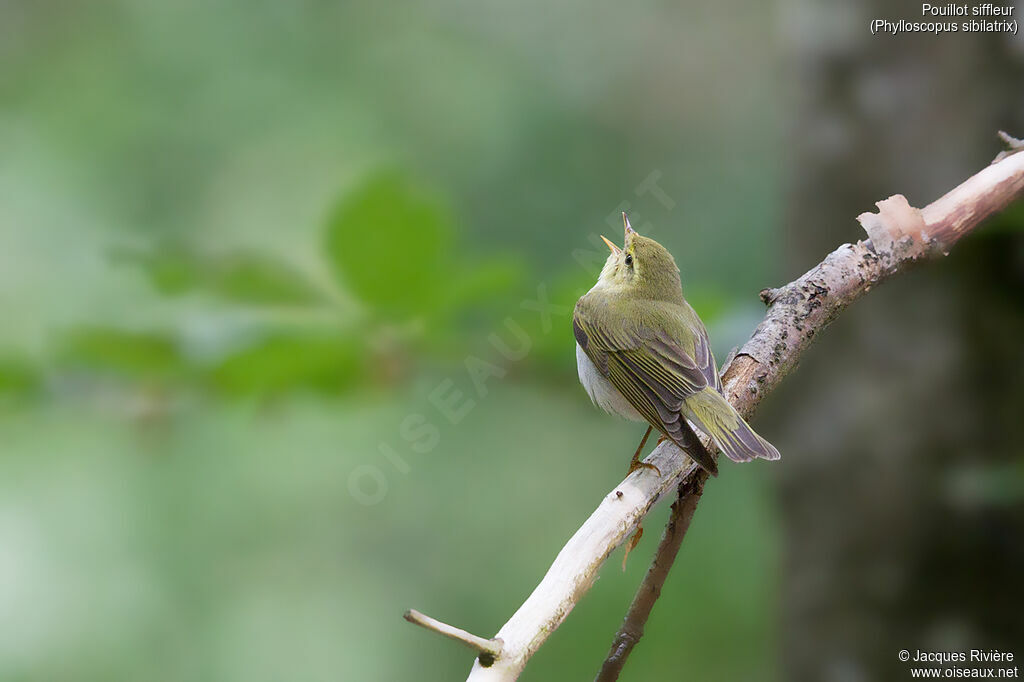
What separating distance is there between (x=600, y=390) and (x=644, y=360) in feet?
0.53

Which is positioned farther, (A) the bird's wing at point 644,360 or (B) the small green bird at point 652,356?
(A) the bird's wing at point 644,360

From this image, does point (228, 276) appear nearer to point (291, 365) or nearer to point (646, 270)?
point (291, 365)

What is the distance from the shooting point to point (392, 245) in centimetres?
210

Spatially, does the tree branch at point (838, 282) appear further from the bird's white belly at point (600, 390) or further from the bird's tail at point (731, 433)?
the bird's white belly at point (600, 390)

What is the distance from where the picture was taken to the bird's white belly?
106 inches

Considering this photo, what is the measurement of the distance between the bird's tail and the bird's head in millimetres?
720

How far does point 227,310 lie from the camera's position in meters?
2.32

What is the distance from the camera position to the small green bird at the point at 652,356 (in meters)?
2.26

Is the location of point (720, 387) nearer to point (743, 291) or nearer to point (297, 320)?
point (297, 320)

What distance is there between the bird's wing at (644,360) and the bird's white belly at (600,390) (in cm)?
2

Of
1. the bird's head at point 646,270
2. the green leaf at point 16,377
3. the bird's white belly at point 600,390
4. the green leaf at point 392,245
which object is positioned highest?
the bird's head at point 646,270

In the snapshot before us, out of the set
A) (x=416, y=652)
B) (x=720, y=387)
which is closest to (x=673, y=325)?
(x=720, y=387)

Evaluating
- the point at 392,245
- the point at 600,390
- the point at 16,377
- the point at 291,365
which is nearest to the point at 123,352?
the point at 16,377

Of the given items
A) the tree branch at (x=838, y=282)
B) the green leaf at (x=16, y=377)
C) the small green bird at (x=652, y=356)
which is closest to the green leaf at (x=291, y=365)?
the green leaf at (x=16, y=377)
